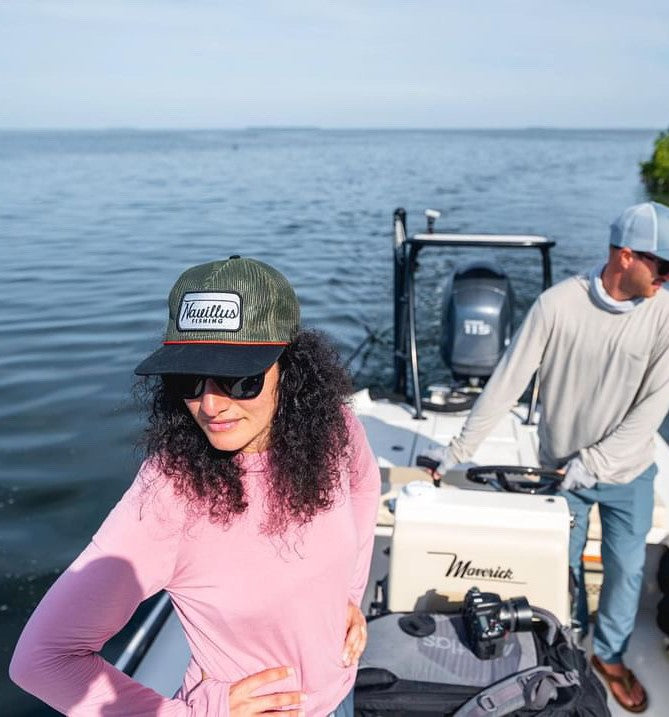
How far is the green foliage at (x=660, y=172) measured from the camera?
1010 inches

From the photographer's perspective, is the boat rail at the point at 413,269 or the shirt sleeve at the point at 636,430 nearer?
the shirt sleeve at the point at 636,430

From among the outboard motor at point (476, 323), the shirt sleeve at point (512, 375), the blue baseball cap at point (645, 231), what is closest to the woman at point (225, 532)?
the shirt sleeve at point (512, 375)

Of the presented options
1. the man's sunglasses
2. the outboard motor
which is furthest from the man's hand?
the outboard motor

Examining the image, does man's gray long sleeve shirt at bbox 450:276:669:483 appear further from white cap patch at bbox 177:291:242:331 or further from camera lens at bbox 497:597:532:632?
white cap patch at bbox 177:291:242:331

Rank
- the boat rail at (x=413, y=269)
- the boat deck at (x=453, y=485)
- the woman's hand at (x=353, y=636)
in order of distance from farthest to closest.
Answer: the boat rail at (x=413, y=269)
the boat deck at (x=453, y=485)
the woman's hand at (x=353, y=636)

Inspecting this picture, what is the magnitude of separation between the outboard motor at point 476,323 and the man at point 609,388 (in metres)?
2.00

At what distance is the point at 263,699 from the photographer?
113 centimetres

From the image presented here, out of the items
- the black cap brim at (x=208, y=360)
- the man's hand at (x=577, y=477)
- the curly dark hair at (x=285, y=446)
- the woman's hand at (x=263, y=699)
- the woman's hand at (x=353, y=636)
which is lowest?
the man's hand at (x=577, y=477)

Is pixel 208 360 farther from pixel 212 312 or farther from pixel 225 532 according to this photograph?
pixel 225 532

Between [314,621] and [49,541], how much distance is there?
12.1ft

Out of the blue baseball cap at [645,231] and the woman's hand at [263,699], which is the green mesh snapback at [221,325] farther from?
the blue baseball cap at [645,231]

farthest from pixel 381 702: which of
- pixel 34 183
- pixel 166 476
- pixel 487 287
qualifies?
pixel 34 183

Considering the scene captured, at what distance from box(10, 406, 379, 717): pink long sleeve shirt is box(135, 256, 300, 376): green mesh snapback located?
19cm

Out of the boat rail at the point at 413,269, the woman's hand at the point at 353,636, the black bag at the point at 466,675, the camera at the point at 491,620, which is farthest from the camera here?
the boat rail at the point at 413,269
